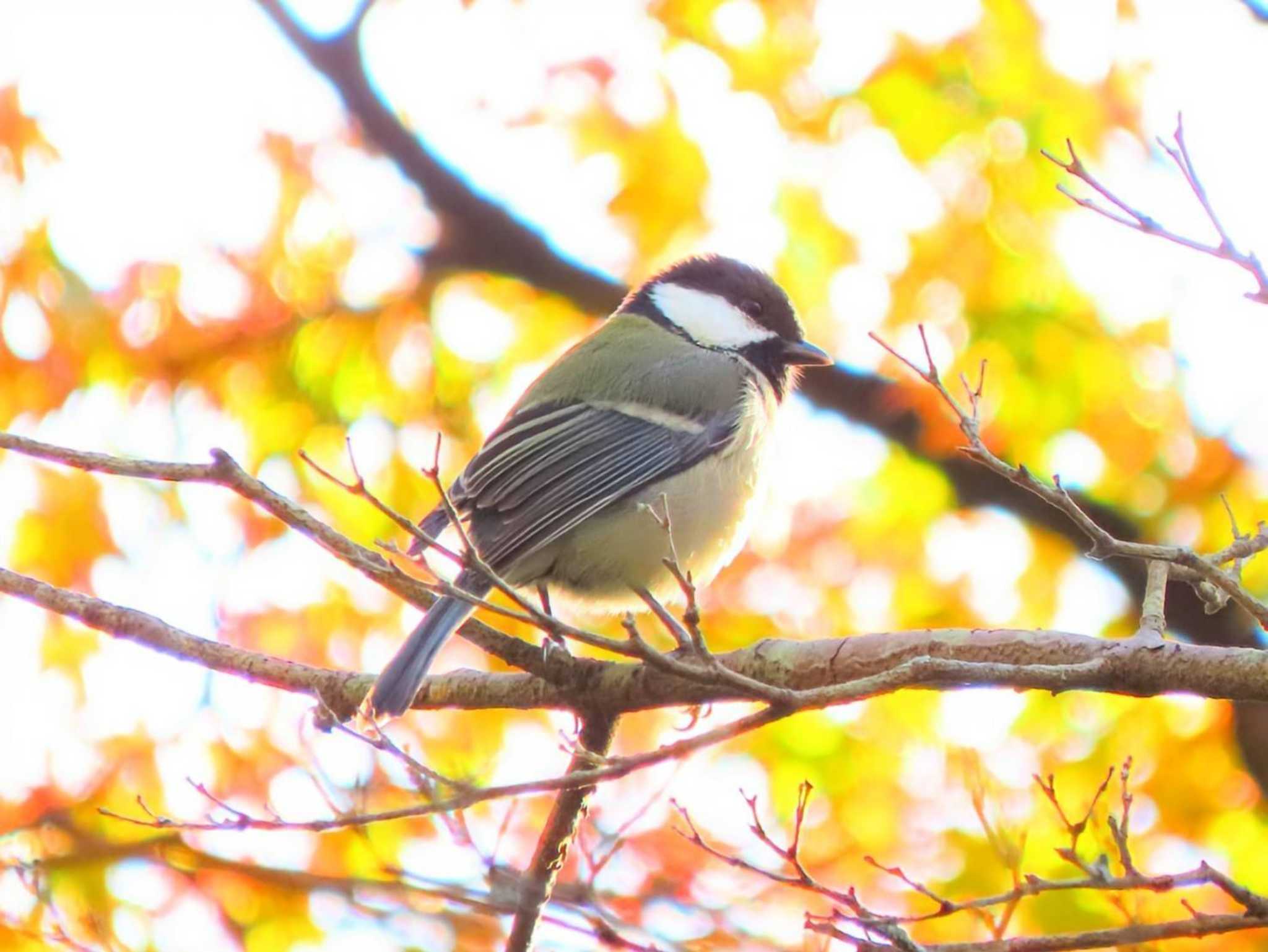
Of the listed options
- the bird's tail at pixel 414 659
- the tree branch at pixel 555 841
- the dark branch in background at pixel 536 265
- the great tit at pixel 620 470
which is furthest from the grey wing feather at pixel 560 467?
the dark branch in background at pixel 536 265

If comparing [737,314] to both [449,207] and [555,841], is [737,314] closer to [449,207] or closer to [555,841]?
[449,207]

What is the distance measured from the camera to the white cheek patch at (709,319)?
4977 mm

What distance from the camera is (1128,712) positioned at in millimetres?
5031

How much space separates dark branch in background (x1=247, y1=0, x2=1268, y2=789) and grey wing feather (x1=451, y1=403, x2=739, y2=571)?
1.90m

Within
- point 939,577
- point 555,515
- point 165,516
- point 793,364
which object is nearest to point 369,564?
point 555,515

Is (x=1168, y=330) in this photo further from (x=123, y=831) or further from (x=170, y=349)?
(x=123, y=831)

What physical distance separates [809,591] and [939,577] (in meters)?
0.54

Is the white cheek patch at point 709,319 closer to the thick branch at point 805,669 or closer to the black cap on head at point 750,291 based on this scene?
the black cap on head at point 750,291

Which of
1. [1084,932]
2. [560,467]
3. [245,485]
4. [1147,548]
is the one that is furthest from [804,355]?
[1084,932]

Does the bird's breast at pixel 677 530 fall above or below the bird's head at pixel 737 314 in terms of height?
below

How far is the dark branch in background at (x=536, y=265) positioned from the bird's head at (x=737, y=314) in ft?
3.26

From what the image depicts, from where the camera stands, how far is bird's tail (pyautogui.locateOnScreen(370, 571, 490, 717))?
305cm

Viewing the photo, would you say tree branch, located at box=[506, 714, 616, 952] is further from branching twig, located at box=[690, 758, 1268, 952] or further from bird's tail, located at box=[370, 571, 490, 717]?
branching twig, located at box=[690, 758, 1268, 952]

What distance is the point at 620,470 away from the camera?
3.99 meters
